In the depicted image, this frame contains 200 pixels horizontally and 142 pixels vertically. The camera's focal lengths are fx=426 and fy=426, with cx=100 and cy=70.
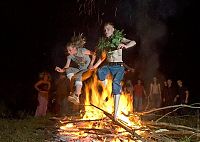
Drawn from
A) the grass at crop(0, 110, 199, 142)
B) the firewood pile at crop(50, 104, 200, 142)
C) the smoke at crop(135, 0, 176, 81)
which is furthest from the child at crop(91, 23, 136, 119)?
the smoke at crop(135, 0, 176, 81)

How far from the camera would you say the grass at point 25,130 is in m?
8.92

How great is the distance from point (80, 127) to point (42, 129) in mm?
1449

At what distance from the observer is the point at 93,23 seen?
20.5m

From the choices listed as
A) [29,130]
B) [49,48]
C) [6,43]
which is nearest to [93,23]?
[49,48]

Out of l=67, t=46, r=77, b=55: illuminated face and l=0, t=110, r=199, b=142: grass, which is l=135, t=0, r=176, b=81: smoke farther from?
l=67, t=46, r=77, b=55: illuminated face

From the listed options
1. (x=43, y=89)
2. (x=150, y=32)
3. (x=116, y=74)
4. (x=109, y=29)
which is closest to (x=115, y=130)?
(x=116, y=74)

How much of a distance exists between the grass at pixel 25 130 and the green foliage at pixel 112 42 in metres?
2.22

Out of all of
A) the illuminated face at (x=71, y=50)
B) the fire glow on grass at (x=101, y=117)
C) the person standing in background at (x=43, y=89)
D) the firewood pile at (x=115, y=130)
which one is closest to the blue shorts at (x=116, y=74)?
the firewood pile at (x=115, y=130)

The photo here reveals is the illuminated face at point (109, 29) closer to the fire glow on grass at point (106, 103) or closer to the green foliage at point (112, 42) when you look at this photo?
the green foliage at point (112, 42)

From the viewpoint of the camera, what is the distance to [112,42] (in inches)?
317

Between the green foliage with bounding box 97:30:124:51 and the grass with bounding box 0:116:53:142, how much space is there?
87.4 inches

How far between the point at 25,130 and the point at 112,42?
341 centimetres

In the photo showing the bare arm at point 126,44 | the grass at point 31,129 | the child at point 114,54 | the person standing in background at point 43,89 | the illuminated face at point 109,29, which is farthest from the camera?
the person standing in background at point 43,89

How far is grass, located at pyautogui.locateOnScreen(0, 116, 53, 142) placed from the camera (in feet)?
29.3
